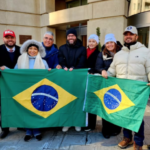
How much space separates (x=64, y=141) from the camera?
2.98m

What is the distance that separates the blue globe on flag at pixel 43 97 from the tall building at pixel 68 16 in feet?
20.0

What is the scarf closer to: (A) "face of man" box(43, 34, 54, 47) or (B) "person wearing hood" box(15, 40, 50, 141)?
(B) "person wearing hood" box(15, 40, 50, 141)

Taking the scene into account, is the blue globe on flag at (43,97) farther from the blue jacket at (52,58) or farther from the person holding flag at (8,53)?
the person holding flag at (8,53)

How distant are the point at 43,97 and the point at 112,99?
129 cm

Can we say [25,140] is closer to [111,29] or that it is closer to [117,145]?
[117,145]

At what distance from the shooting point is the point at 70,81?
3047 millimetres

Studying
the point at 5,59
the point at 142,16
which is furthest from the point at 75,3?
the point at 5,59

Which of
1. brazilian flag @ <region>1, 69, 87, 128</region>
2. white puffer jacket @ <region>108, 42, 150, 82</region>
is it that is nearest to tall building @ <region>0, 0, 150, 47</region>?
white puffer jacket @ <region>108, 42, 150, 82</region>

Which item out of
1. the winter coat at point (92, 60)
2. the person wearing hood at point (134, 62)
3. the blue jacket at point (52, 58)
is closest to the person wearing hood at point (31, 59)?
the blue jacket at point (52, 58)

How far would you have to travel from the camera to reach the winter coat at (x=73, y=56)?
10.5ft

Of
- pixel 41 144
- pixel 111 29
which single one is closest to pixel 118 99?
pixel 41 144

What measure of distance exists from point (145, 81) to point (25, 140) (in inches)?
95.0

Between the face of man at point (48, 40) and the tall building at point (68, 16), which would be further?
the tall building at point (68, 16)

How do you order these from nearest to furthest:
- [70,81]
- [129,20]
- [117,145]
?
1. [117,145]
2. [70,81]
3. [129,20]
